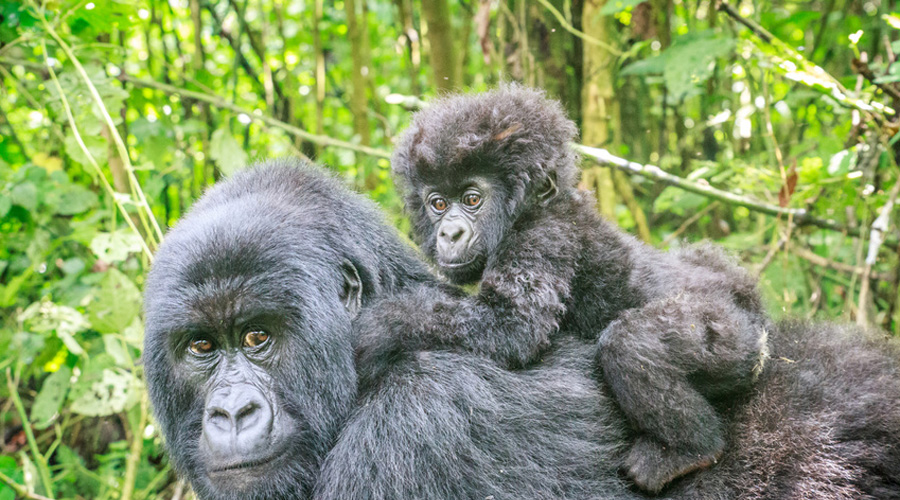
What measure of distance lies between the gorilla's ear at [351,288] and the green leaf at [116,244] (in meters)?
1.22

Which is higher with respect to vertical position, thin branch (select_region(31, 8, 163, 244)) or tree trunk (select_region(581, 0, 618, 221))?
tree trunk (select_region(581, 0, 618, 221))

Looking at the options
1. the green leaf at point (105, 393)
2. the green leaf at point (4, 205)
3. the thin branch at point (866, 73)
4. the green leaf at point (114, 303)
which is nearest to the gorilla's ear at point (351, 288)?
the green leaf at point (114, 303)

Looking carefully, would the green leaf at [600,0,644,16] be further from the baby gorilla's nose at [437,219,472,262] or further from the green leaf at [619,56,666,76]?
the baby gorilla's nose at [437,219,472,262]

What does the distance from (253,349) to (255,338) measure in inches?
1.3

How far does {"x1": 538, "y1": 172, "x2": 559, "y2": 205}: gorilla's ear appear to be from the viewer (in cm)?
285

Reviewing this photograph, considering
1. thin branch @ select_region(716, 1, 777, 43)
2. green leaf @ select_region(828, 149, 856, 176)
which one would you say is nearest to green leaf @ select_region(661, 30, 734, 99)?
thin branch @ select_region(716, 1, 777, 43)

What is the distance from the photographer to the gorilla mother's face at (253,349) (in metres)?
2.03

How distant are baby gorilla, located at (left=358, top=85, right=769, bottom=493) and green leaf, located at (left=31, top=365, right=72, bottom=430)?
74.0 inches

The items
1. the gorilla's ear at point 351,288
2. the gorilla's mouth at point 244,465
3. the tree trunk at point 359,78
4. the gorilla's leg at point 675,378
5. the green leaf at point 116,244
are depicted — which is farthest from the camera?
the tree trunk at point 359,78

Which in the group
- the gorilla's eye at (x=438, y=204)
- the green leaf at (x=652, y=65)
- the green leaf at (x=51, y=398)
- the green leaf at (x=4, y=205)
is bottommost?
the green leaf at (x=51, y=398)

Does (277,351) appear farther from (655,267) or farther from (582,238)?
(655,267)

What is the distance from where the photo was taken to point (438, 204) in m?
2.95

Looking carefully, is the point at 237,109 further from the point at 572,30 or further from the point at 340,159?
the point at 340,159

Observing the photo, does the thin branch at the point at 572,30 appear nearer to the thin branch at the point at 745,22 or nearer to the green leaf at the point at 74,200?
the thin branch at the point at 745,22
